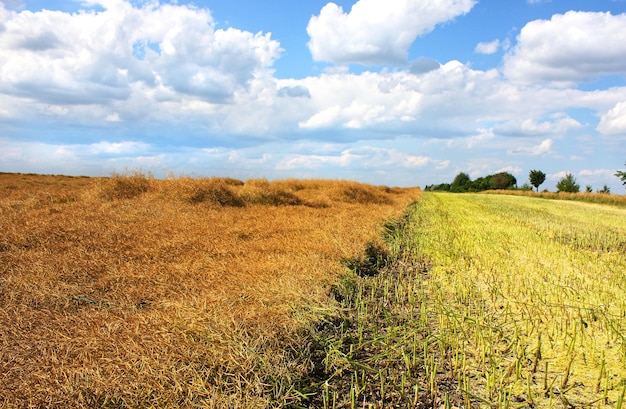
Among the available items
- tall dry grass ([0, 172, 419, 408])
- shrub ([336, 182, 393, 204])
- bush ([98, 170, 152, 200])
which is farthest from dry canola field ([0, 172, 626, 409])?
shrub ([336, 182, 393, 204])

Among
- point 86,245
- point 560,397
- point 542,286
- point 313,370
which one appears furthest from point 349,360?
point 86,245

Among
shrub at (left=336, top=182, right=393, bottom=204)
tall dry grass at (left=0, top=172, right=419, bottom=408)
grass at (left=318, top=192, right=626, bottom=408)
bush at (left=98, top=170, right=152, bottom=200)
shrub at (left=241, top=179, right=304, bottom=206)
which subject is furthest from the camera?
shrub at (left=336, top=182, right=393, bottom=204)

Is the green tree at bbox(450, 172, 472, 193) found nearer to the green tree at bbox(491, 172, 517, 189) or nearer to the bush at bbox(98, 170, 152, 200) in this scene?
the green tree at bbox(491, 172, 517, 189)

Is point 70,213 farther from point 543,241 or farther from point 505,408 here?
point 543,241

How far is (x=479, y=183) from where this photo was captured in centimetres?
6462

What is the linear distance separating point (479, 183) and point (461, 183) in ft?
19.1

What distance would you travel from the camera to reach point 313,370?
2.72 m

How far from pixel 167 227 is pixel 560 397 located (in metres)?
6.69

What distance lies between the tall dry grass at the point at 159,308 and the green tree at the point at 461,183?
62.9 m

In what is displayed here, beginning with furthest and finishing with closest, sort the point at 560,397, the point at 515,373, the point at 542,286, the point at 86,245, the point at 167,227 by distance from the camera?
the point at 167,227, the point at 86,245, the point at 542,286, the point at 515,373, the point at 560,397

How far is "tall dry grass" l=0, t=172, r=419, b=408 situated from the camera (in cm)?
225

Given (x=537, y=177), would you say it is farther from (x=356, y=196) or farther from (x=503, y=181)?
(x=356, y=196)

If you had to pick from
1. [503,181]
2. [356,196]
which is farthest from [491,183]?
[356,196]

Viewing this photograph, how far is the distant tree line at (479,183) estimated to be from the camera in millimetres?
61156
